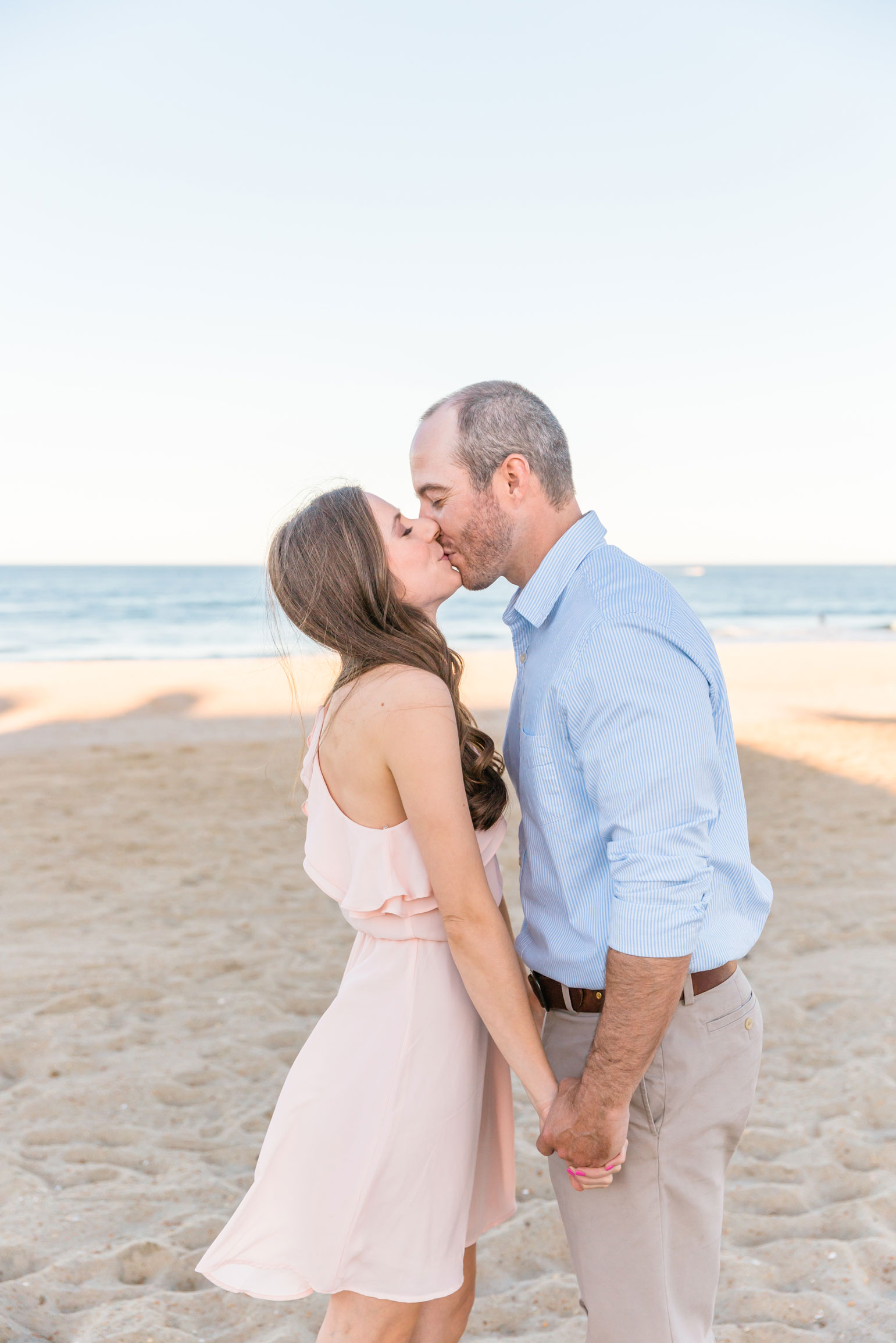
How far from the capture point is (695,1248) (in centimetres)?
178

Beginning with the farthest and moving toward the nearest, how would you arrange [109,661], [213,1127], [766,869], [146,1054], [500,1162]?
1. [109,661]
2. [766,869]
3. [146,1054]
4. [213,1127]
5. [500,1162]

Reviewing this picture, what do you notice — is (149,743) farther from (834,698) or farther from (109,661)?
(109,661)

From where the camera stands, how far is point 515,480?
199cm

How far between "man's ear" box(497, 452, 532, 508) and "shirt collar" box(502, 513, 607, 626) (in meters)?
0.13

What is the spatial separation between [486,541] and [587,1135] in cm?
114

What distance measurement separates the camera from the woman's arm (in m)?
1.76

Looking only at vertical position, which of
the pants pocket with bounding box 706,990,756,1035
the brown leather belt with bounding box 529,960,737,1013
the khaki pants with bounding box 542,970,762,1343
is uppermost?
the brown leather belt with bounding box 529,960,737,1013

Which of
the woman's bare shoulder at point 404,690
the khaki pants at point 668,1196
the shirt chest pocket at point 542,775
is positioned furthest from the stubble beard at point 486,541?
the khaki pants at point 668,1196

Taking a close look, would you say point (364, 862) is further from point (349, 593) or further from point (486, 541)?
point (486, 541)

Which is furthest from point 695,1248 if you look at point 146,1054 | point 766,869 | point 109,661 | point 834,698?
point 109,661

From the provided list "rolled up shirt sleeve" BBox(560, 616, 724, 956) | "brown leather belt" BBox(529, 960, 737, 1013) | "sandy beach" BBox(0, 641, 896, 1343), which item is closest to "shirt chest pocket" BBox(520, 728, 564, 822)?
"rolled up shirt sleeve" BBox(560, 616, 724, 956)

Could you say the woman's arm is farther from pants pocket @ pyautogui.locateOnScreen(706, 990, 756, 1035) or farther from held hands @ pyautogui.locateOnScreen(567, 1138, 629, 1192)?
pants pocket @ pyautogui.locateOnScreen(706, 990, 756, 1035)

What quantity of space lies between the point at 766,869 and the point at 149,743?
7.27 m

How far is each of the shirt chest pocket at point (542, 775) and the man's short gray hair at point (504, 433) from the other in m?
0.53
